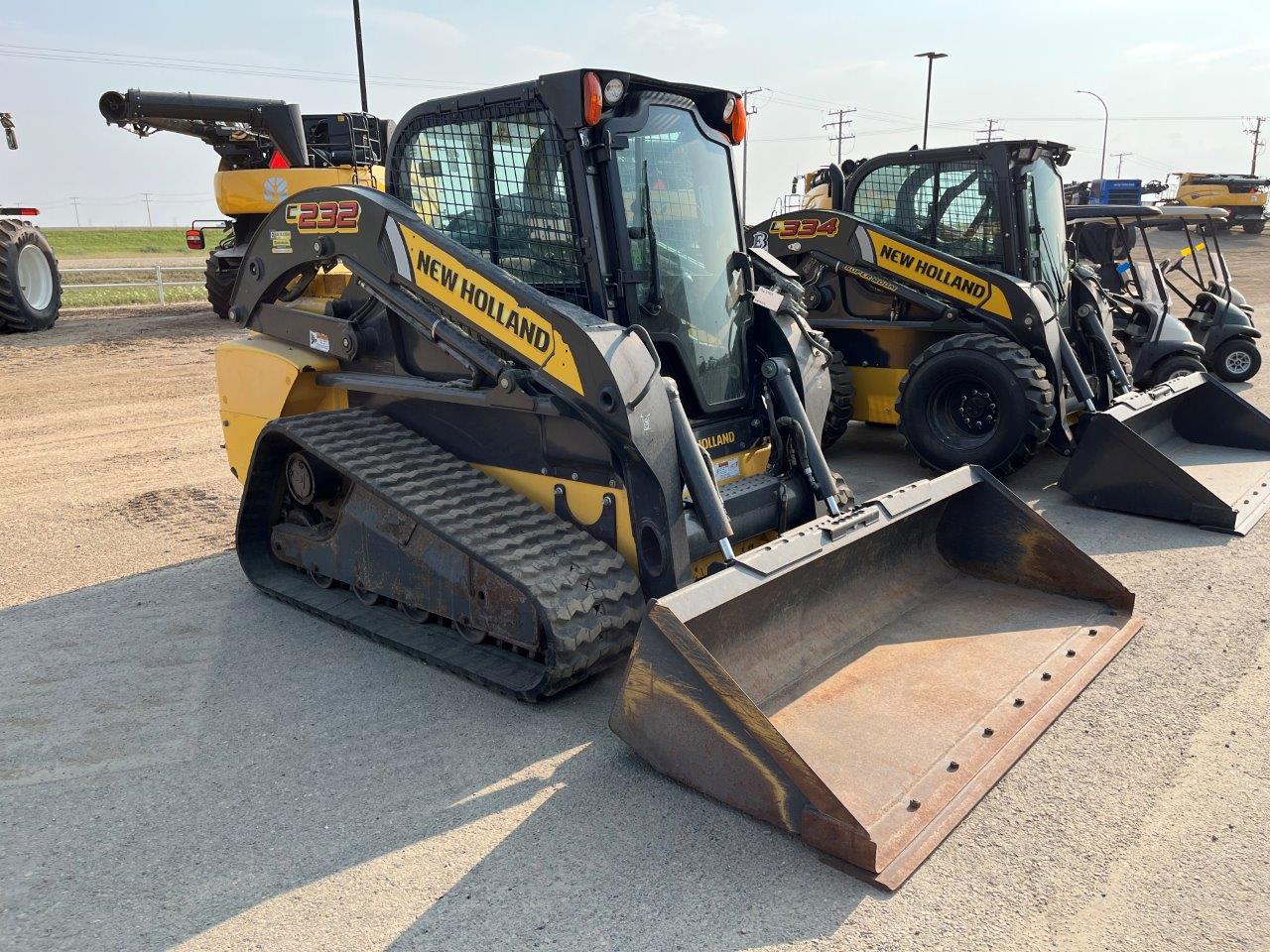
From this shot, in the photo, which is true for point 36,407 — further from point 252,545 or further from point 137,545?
point 252,545

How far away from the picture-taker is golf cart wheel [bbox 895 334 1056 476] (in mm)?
7105

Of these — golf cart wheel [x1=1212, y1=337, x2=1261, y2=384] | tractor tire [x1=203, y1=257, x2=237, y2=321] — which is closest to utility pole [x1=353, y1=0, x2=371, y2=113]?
tractor tire [x1=203, y1=257, x2=237, y2=321]

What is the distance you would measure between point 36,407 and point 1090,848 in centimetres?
1061

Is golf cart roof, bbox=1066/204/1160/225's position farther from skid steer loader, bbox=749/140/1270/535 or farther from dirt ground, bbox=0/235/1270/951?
dirt ground, bbox=0/235/1270/951

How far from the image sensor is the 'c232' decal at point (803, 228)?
8.34 metres

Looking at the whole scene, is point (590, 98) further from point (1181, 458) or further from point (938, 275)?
point (1181, 458)

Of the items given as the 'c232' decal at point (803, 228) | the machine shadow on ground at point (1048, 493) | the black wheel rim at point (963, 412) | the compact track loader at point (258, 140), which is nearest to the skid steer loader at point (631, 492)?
the machine shadow on ground at point (1048, 493)

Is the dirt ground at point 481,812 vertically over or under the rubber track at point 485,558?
under

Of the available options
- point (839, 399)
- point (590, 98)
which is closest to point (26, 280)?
point (839, 399)

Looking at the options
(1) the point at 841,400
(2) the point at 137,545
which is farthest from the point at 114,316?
(1) the point at 841,400

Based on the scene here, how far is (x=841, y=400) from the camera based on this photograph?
324 inches

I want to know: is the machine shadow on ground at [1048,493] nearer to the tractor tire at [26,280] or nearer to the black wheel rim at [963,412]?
the black wheel rim at [963,412]

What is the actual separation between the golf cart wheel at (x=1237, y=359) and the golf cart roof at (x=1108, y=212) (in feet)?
8.58

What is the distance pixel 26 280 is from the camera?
14.8m
